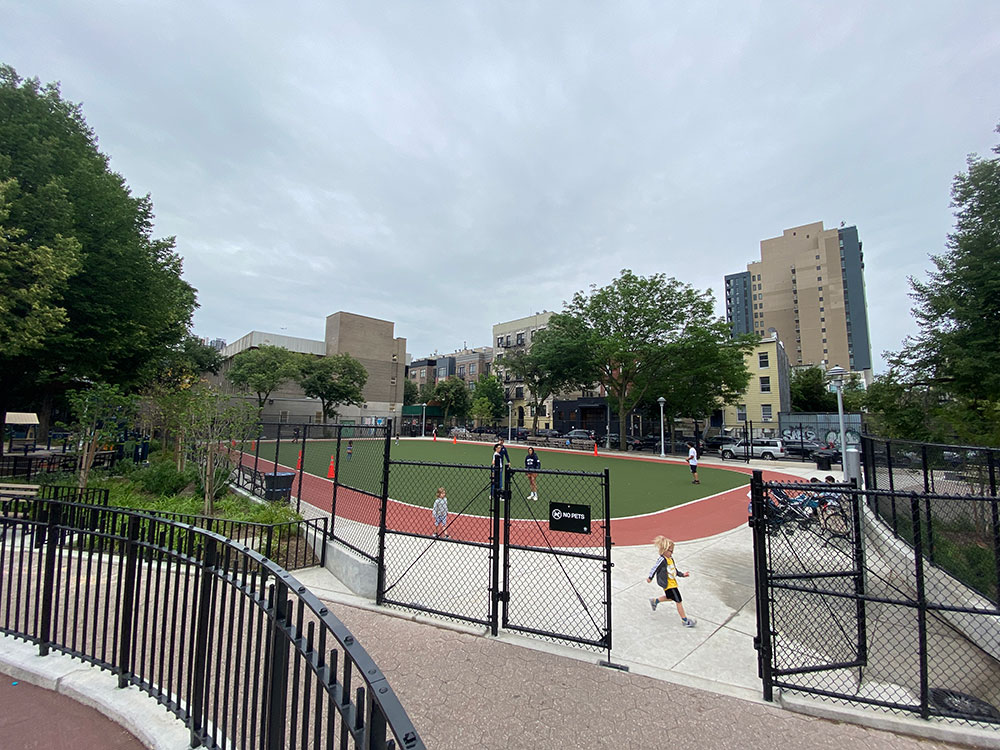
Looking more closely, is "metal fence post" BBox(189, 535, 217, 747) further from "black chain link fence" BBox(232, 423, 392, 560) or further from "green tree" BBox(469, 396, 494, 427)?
"green tree" BBox(469, 396, 494, 427)

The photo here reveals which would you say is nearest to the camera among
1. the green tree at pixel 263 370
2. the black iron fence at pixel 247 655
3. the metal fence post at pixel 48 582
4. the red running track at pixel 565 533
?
the black iron fence at pixel 247 655

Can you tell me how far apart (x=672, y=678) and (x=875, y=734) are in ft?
5.48

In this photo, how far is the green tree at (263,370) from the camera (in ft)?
181

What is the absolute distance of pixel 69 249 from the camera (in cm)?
1194

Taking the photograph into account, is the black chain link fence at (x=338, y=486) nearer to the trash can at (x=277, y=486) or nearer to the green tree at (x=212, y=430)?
the trash can at (x=277, y=486)

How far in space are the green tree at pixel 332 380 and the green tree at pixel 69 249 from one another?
41.3 metres

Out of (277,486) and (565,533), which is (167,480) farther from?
(565,533)

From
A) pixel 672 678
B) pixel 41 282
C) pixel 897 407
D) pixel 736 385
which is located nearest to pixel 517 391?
pixel 736 385

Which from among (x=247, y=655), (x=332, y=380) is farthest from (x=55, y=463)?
(x=332, y=380)

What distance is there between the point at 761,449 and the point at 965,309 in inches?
745

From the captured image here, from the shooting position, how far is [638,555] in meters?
8.84

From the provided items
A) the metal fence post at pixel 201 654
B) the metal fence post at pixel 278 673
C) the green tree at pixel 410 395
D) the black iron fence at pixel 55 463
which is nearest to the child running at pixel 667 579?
the metal fence post at pixel 278 673

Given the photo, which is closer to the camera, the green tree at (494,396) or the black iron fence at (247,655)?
the black iron fence at (247,655)

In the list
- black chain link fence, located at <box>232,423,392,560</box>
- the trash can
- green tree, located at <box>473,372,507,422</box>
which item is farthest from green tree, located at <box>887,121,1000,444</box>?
green tree, located at <box>473,372,507,422</box>
